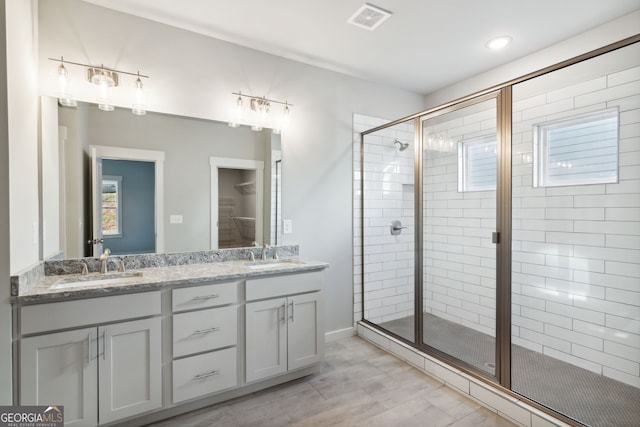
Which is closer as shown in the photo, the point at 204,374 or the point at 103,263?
the point at 204,374

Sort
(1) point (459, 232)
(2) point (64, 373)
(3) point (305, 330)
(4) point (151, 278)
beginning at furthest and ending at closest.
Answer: (1) point (459, 232) → (3) point (305, 330) → (4) point (151, 278) → (2) point (64, 373)

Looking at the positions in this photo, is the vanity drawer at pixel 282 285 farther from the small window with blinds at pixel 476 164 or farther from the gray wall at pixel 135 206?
the small window with blinds at pixel 476 164

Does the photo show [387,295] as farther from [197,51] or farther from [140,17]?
[140,17]

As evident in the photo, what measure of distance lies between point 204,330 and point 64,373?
71 centimetres

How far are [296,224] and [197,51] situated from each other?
66.1 inches

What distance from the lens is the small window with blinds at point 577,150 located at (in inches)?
90.8

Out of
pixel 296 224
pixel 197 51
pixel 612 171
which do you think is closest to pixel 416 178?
pixel 296 224

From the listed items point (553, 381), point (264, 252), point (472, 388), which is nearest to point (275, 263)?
point (264, 252)

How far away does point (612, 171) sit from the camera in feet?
7.52

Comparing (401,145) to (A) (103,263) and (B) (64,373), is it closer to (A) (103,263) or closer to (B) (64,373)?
(A) (103,263)

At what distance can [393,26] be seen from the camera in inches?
95.7

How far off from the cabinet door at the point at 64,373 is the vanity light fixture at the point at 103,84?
4.86 ft

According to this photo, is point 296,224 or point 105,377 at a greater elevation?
point 296,224

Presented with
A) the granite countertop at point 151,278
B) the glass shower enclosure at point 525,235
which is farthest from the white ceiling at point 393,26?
the granite countertop at point 151,278
